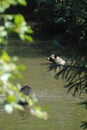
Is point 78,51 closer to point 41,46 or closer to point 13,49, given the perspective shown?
point 13,49

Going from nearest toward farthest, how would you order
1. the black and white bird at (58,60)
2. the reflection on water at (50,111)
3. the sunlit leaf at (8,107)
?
the sunlit leaf at (8,107), the black and white bird at (58,60), the reflection on water at (50,111)

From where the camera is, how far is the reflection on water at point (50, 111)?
10.3 m

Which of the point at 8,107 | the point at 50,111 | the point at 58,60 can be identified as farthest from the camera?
the point at 58,60

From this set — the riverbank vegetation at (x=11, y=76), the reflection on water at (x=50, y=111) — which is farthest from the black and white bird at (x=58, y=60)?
the riverbank vegetation at (x=11, y=76)

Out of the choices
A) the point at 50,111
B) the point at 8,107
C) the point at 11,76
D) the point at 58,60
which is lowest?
the point at 50,111

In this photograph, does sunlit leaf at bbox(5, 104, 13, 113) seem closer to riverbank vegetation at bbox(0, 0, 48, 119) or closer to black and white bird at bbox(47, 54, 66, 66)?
riverbank vegetation at bbox(0, 0, 48, 119)

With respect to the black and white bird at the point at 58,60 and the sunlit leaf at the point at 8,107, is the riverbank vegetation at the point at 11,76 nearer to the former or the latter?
the sunlit leaf at the point at 8,107

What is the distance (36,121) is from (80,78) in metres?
4.51

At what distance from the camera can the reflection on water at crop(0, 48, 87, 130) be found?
10312 mm

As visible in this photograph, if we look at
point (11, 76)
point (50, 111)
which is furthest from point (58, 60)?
point (11, 76)

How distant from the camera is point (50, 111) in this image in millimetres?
11477

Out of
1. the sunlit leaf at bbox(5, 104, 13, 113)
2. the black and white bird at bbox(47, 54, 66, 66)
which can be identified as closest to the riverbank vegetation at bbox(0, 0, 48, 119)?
the sunlit leaf at bbox(5, 104, 13, 113)

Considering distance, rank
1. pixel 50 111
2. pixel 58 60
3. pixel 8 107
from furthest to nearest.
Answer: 1. pixel 58 60
2. pixel 50 111
3. pixel 8 107

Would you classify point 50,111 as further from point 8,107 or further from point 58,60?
point 8,107
